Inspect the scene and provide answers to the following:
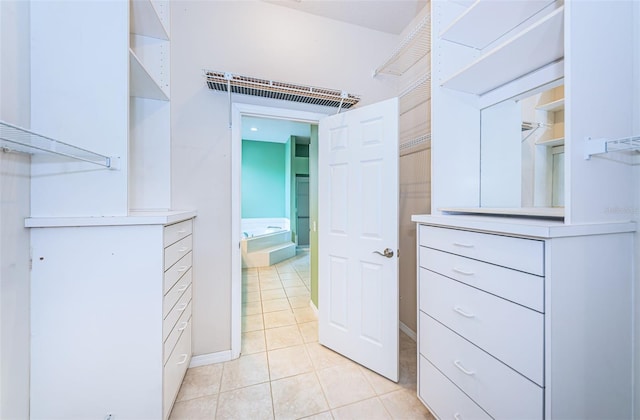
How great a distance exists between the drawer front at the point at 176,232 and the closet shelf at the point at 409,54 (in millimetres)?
2034

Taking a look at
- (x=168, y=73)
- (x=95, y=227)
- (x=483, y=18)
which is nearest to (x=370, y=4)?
(x=483, y=18)

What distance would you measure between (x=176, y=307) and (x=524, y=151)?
216 cm

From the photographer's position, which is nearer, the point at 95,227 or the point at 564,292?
the point at 564,292

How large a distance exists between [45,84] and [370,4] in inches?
87.2

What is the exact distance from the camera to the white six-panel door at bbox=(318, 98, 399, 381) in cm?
166

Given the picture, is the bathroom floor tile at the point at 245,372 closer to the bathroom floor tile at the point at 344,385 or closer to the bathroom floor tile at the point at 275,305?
the bathroom floor tile at the point at 344,385

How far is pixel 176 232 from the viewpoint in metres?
1.41

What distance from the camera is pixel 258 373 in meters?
1.76

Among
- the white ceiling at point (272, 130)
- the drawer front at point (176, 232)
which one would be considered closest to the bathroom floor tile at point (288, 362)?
the drawer front at point (176, 232)

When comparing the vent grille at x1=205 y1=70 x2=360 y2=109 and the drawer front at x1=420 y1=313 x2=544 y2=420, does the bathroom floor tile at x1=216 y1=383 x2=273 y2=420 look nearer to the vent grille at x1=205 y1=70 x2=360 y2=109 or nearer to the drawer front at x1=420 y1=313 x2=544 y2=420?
the drawer front at x1=420 y1=313 x2=544 y2=420

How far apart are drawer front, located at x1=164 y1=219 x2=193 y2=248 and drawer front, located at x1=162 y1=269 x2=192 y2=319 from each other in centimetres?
27

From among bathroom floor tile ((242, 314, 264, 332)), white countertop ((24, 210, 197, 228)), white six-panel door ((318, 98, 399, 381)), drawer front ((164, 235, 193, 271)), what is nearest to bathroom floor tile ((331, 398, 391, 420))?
white six-panel door ((318, 98, 399, 381))

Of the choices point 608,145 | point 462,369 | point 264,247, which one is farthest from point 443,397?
point 264,247

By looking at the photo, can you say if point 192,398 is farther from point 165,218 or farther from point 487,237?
point 487,237
